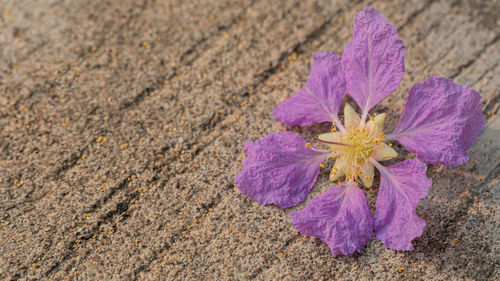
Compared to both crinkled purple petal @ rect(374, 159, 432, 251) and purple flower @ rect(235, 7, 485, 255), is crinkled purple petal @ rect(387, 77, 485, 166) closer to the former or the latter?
purple flower @ rect(235, 7, 485, 255)

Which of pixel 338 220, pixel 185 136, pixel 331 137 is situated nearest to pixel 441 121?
pixel 331 137

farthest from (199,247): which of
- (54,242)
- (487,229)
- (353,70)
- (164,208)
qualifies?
(487,229)

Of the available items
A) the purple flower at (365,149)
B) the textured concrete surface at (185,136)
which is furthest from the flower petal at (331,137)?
the textured concrete surface at (185,136)

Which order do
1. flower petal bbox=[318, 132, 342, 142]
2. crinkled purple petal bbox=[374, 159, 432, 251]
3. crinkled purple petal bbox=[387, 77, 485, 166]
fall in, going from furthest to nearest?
1. flower petal bbox=[318, 132, 342, 142]
2. crinkled purple petal bbox=[387, 77, 485, 166]
3. crinkled purple petal bbox=[374, 159, 432, 251]

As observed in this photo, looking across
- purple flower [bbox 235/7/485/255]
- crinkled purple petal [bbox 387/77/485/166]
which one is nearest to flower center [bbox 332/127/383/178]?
purple flower [bbox 235/7/485/255]

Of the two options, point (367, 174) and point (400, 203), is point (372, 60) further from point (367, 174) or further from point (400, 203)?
point (400, 203)

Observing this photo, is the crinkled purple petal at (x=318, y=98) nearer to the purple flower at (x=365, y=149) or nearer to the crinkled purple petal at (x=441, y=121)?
the purple flower at (x=365, y=149)
